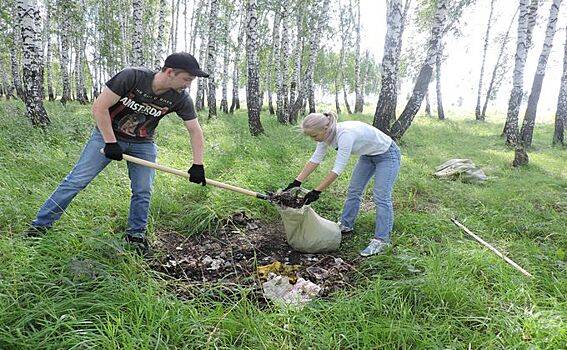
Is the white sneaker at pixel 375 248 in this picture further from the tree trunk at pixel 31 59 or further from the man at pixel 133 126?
the tree trunk at pixel 31 59

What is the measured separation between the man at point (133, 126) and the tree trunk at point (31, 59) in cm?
509

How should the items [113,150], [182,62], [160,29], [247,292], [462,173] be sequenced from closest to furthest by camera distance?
[247,292] < [182,62] < [113,150] < [462,173] < [160,29]

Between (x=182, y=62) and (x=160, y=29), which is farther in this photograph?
(x=160, y=29)

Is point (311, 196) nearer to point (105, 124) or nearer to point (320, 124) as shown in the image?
point (320, 124)

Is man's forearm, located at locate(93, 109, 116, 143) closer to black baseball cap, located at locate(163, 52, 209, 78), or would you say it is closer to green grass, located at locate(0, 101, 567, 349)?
black baseball cap, located at locate(163, 52, 209, 78)

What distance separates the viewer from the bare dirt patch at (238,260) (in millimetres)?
3121

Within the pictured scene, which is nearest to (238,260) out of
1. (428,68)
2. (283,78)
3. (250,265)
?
(250,265)

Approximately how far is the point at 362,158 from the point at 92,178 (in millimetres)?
2725

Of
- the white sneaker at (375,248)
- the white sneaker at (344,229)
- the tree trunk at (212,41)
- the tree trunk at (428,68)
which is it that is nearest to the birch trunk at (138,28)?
the tree trunk at (212,41)

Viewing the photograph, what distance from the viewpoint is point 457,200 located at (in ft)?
18.4

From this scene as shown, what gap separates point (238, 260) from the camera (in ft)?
11.7

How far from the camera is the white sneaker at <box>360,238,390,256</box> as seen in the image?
366 cm

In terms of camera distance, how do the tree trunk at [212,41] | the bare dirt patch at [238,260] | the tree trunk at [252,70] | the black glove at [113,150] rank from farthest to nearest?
the tree trunk at [212,41]
the tree trunk at [252,70]
the bare dirt patch at [238,260]
the black glove at [113,150]

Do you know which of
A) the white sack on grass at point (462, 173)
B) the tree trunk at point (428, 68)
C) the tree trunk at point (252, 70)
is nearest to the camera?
the white sack on grass at point (462, 173)
